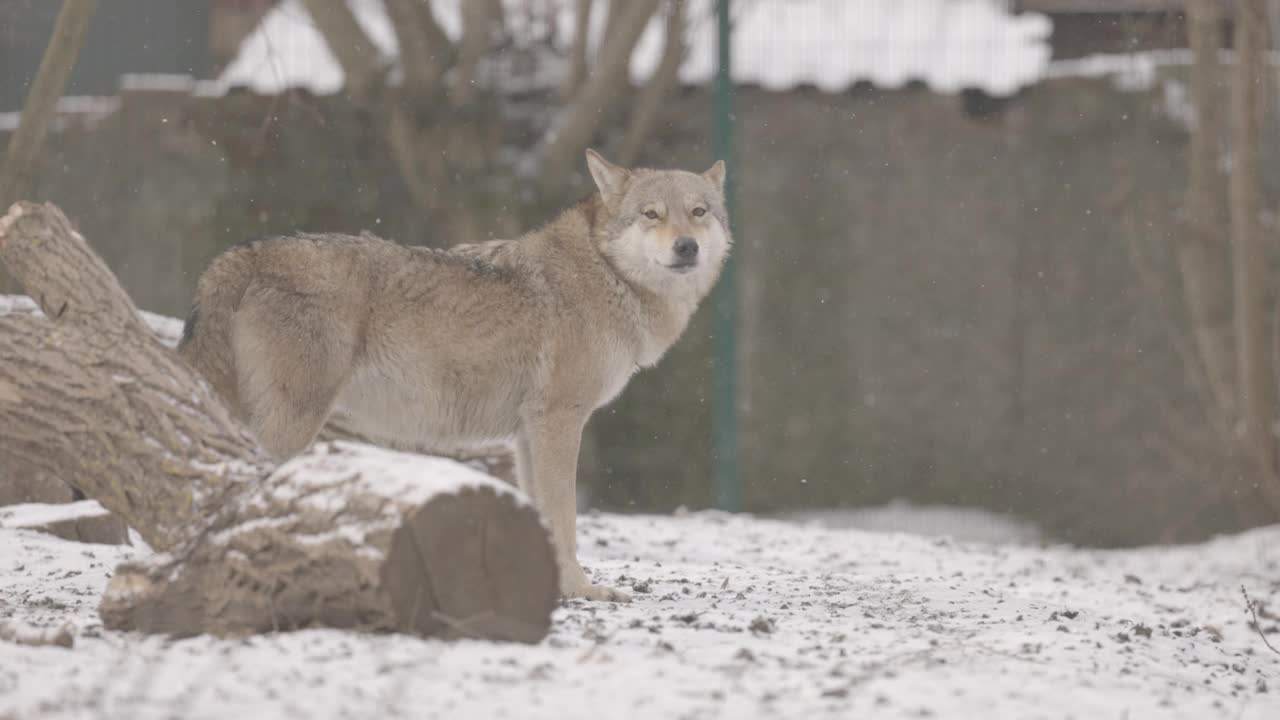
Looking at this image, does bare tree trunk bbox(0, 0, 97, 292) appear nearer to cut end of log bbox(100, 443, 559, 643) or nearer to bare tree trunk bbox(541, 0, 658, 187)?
bare tree trunk bbox(541, 0, 658, 187)

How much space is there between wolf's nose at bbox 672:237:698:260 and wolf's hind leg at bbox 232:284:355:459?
1.26 metres

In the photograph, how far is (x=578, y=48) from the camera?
30.7 ft

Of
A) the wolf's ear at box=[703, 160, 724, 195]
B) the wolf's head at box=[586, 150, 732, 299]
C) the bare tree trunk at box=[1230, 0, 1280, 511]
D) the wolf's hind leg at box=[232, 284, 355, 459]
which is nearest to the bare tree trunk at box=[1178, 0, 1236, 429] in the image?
the bare tree trunk at box=[1230, 0, 1280, 511]

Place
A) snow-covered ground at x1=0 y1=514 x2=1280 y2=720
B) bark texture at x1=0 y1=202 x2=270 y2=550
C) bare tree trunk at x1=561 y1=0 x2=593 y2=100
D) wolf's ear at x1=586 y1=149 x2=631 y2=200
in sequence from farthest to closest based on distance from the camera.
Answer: bare tree trunk at x1=561 y1=0 x2=593 y2=100 → wolf's ear at x1=586 y1=149 x2=631 y2=200 → bark texture at x1=0 y1=202 x2=270 y2=550 → snow-covered ground at x1=0 y1=514 x2=1280 y2=720

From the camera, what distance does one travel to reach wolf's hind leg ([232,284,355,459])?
15.9ft

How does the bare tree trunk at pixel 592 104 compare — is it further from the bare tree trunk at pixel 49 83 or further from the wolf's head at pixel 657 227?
the wolf's head at pixel 657 227

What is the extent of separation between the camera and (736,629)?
14.3 feet

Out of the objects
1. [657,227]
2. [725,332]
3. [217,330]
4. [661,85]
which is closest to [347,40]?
[661,85]

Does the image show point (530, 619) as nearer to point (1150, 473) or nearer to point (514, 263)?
point (514, 263)

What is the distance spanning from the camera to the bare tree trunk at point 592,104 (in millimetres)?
9023

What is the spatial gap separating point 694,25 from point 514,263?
4.17 meters

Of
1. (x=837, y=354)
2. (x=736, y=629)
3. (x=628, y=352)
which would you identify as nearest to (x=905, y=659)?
(x=736, y=629)

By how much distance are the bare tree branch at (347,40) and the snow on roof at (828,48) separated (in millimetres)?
93

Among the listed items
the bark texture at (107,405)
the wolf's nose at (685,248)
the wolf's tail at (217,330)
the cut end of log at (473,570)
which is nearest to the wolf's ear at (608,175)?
the wolf's nose at (685,248)
